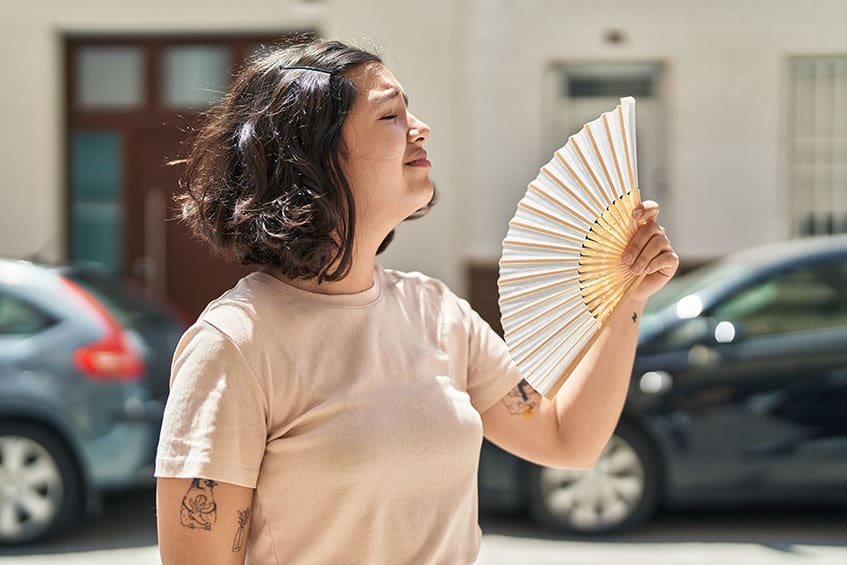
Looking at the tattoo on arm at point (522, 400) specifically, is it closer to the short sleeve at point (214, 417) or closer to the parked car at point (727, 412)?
the short sleeve at point (214, 417)

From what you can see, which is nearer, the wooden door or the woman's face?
the woman's face

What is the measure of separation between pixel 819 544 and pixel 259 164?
4612 millimetres

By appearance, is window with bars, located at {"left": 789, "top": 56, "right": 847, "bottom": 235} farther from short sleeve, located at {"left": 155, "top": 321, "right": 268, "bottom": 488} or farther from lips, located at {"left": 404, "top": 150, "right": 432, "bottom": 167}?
short sleeve, located at {"left": 155, "top": 321, "right": 268, "bottom": 488}

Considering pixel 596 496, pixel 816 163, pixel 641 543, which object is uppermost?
pixel 816 163

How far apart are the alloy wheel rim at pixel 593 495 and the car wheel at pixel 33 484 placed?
2.34m

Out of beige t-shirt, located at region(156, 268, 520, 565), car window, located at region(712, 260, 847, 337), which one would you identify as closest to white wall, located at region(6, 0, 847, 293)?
car window, located at region(712, 260, 847, 337)

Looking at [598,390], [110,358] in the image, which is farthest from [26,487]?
[598,390]

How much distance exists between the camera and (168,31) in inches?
385

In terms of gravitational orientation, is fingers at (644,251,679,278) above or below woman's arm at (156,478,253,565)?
above

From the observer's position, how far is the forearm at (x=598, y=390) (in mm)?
1871

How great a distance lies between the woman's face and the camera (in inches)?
67.1

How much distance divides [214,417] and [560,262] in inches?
23.2

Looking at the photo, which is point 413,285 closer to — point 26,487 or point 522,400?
point 522,400

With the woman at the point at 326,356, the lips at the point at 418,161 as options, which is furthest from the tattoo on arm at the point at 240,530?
the lips at the point at 418,161
